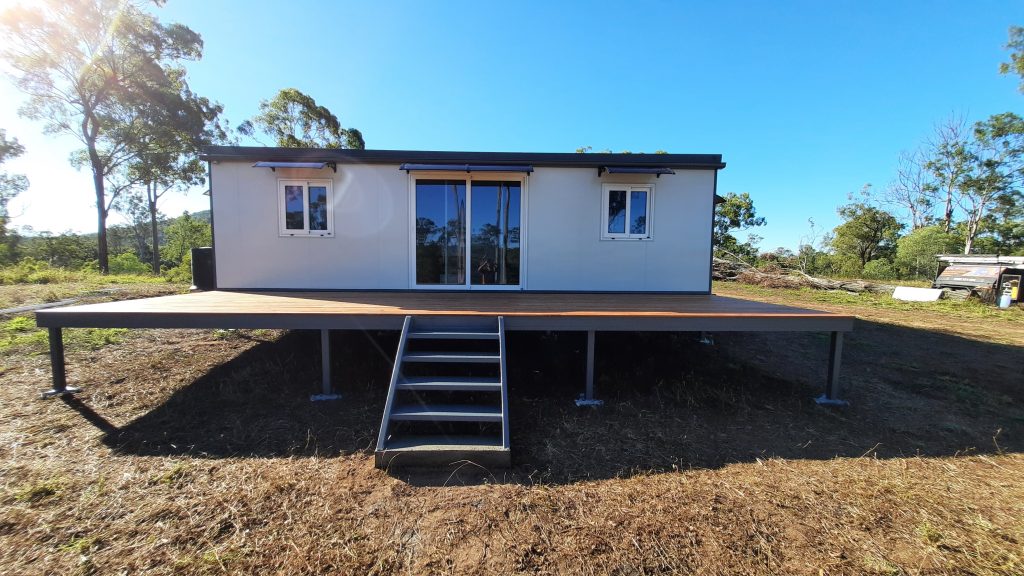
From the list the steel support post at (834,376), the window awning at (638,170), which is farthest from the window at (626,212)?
the steel support post at (834,376)

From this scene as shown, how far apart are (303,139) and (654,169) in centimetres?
1977

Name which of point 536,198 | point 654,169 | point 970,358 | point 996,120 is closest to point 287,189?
point 536,198

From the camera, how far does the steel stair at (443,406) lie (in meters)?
2.46

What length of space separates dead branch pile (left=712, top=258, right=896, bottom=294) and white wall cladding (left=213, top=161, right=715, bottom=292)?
10804 mm

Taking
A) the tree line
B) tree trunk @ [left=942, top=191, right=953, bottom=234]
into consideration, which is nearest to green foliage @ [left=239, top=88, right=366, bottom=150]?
the tree line

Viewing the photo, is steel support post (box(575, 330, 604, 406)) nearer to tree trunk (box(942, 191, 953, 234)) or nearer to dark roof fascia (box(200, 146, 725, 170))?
dark roof fascia (box(200, 146, 725, 170))

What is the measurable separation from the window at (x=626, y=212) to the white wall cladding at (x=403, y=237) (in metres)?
0.10

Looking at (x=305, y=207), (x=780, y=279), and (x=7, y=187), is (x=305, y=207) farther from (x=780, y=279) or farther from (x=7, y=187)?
(x=7, y=187)

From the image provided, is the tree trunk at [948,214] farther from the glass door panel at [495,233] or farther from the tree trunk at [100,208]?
the tree trunk at [100,208]

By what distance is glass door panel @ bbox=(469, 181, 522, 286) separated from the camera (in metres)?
5.55

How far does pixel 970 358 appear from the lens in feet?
17.1

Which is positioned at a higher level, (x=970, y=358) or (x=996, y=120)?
(x=996, y=120)

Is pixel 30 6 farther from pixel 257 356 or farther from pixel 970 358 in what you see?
pixel 970 358

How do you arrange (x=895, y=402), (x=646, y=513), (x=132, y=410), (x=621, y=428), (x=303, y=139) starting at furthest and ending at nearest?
(x=303, y=139) < (x=895, y=402) < (x=132, y=410) < (x=621, y=428) < (x=646, y=513)
